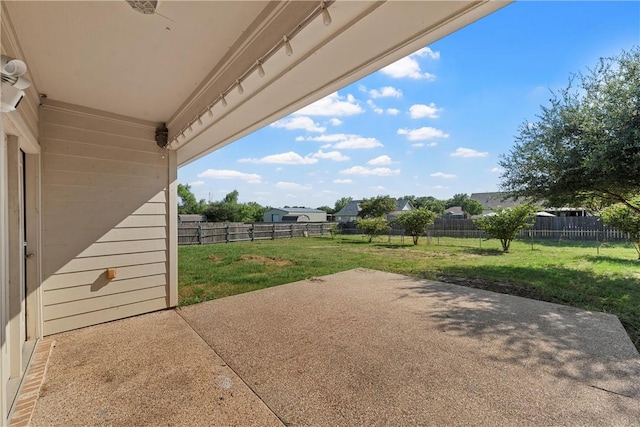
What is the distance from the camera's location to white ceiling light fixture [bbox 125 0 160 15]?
1475 millimetres

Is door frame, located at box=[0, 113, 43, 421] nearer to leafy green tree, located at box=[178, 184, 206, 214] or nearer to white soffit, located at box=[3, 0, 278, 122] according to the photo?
white soffit, located at box=[3, 0, 278, 122]

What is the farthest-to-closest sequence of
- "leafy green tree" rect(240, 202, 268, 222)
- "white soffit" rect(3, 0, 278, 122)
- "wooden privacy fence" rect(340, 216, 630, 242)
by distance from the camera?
1. "leafy green tree" rect(240, 202, 268, 222)
2. "wooden privacy fence" rect(340, 216, 630, 242)
3. "white soffit" rect(3, 0, 278, 122)

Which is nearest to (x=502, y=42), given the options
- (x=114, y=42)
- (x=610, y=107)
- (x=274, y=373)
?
(x=610, y=107)

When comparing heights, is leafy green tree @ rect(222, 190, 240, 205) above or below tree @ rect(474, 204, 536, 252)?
above

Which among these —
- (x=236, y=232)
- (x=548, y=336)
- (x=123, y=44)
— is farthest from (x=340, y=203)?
(x=123, y=44)

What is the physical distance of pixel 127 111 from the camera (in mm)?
3123

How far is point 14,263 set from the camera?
2125 mm

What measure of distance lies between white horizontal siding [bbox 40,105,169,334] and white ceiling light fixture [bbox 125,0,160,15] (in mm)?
2112

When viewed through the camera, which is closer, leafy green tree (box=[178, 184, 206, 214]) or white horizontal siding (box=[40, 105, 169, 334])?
white horizontal siding (box=[40, 105, 169, 334])

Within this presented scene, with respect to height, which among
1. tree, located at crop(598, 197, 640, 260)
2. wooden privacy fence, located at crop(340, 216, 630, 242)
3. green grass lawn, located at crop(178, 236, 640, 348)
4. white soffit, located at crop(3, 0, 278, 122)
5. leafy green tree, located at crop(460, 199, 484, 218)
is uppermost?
white soffit, located at crop(3, 0, 278, 122)

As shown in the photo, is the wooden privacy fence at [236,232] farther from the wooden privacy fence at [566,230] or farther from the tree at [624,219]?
the tree at [624,219]

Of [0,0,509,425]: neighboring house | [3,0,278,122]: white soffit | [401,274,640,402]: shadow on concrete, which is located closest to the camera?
[0,0,509,425]: neighboring house

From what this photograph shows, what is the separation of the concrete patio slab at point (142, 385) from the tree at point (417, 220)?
10499 millimetres

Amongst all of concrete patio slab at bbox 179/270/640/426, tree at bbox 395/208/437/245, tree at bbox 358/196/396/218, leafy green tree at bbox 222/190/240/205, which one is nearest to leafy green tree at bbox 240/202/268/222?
leafy green tree at bbox 222/190/240/205
